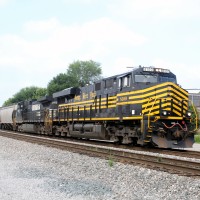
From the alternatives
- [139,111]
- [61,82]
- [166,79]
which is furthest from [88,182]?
[61,82]

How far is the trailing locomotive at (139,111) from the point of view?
1423 cm

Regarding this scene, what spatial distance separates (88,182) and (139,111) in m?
6.86

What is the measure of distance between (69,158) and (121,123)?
453 centimetres

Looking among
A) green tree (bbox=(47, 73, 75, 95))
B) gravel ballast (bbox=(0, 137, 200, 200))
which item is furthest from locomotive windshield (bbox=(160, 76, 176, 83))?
green tree (bbox=(47, 73, 75, 95))

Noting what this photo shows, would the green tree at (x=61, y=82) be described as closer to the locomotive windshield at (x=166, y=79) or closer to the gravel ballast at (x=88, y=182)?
the locomotive windshield at (x=166, y=79)

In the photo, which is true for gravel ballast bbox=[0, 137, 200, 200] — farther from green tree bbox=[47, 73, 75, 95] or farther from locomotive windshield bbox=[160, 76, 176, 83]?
green tree bbox=[47, 73, 75, 95]

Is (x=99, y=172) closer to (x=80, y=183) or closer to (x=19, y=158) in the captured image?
(x=80, y=183)

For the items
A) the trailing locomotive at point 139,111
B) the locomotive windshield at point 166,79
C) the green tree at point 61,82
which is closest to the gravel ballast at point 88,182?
the trailing locomotive at point 139,111

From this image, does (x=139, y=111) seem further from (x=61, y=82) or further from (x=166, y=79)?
(x=61, y=82)

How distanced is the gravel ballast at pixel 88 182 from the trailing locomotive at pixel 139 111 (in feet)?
12.5

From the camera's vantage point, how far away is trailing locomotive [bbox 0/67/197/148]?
1423cm

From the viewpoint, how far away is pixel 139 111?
14.7m

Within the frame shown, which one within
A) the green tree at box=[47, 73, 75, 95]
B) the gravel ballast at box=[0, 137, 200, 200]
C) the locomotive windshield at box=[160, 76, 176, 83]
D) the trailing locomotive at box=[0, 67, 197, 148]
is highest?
the green tree at box=[47, 73, 75, 95]

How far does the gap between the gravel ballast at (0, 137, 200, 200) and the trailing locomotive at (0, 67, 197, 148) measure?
382 centimetres
